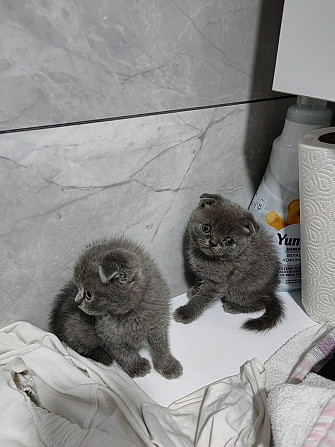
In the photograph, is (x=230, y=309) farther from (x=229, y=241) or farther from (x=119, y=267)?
A: (x=119, y=267)

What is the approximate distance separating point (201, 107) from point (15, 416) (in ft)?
1.89

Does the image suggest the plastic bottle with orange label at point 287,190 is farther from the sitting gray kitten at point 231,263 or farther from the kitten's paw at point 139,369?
the kitten's paw at point 139,369

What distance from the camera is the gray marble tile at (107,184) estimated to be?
2.33 ft

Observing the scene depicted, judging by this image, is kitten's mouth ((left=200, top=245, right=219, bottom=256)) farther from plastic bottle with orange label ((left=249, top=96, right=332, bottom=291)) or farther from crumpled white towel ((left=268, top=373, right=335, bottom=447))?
crumpled white towel ((left=268, top=373, right=335, bottom=447))

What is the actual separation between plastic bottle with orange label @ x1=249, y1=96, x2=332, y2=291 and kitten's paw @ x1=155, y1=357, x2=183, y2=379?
0.32m

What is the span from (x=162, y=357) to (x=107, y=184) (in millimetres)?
298

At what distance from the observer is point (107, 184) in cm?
79

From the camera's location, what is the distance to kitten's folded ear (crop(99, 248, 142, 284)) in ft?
2.26

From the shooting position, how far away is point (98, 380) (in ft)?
2.39

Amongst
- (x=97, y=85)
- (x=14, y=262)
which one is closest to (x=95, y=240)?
(x=14, y=262)

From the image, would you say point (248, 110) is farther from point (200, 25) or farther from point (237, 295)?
point (237, 295)

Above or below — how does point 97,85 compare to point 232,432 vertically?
above

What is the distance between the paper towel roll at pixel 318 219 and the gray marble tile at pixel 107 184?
0.18 meters

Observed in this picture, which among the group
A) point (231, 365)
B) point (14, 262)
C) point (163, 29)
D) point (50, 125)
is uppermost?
point (163, 29)
